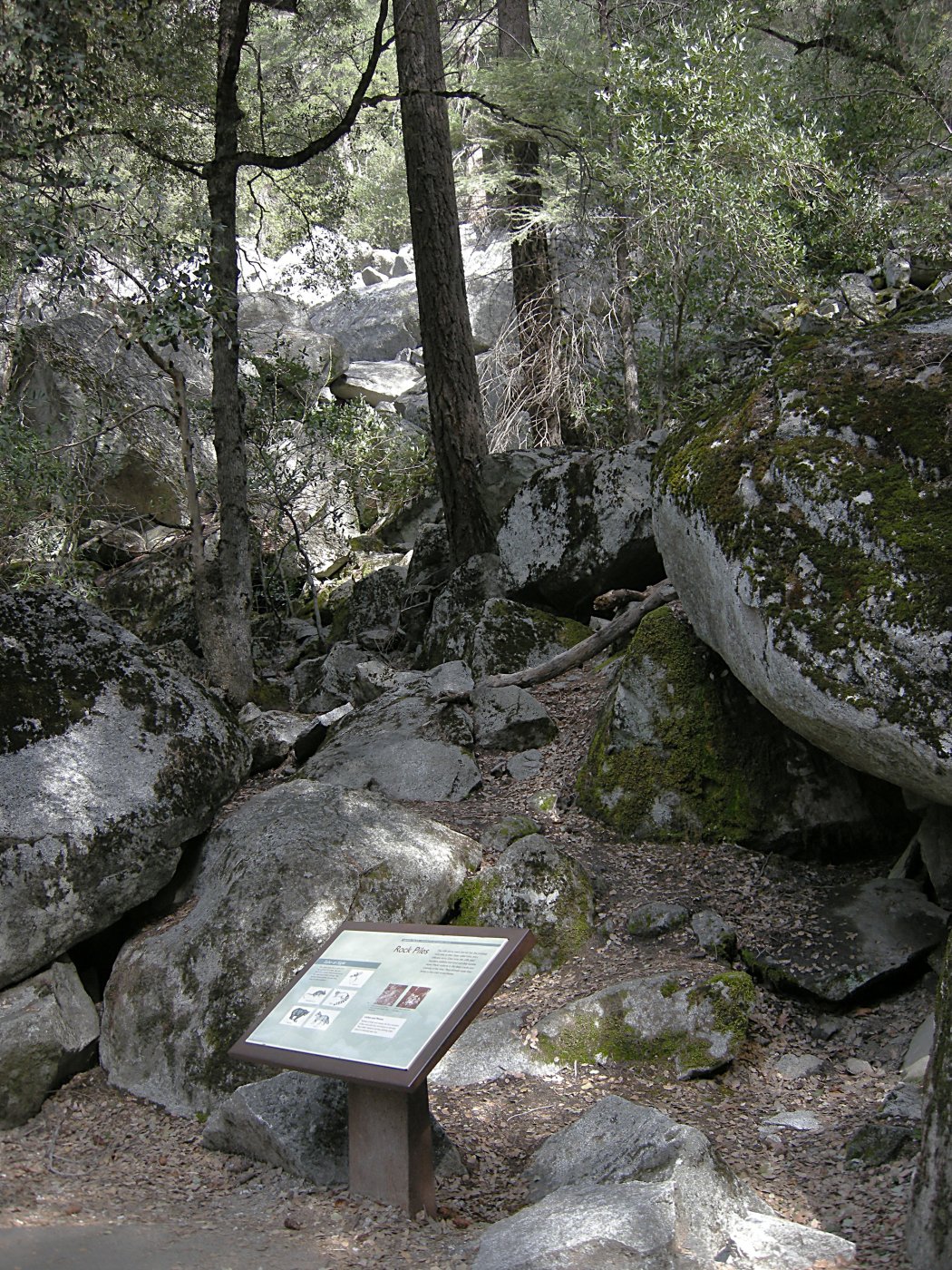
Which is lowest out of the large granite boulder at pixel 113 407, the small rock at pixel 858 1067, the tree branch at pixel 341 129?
the small rock at pixel 858 1067

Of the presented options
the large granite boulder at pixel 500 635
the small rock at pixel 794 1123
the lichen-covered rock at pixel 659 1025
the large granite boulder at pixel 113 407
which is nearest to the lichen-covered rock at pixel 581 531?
the large granite boulder at pixel 500 635

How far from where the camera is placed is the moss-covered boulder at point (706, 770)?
539 cm

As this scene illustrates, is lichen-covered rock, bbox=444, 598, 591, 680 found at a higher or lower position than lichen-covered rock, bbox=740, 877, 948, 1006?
higher

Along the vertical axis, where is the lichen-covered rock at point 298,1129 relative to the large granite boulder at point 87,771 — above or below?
below

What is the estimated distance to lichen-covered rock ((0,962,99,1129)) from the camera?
4.50 m

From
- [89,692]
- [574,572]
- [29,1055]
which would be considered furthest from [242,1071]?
[574,572]

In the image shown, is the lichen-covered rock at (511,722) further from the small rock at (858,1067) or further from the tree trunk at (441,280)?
the small rock at (858,1067)

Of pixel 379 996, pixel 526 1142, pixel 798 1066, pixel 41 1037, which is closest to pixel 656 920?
pixel 798 1066

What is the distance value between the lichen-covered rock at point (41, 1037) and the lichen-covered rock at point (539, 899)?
1.95 m

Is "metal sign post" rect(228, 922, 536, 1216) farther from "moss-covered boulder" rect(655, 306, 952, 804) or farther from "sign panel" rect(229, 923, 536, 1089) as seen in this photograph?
"moss-covered boulder" rect(655, 306, 952, 804)

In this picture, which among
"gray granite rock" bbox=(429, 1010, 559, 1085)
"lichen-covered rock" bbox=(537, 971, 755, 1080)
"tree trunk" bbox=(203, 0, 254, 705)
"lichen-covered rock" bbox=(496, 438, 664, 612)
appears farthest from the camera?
"tree trunk" bbox=(203, 0, 254, 705)

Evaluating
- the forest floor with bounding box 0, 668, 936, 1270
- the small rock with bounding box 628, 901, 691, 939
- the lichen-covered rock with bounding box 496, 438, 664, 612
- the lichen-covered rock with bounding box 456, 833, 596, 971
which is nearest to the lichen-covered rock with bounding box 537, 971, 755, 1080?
the forest floor with bounding box 0, 668, 936, 1270

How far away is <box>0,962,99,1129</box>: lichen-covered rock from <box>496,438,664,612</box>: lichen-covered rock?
5.06 metres

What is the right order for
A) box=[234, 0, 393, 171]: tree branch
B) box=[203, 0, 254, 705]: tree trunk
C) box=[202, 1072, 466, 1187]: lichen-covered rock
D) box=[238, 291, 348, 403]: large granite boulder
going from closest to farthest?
box=[202, 1072, 466, 1187]: lichen-covered rock
box=[203, 0, 254, 705]: tree trunk
box=[234, 0, 393, 171]: tree branch
box=[238, 291, 348, 403]: large granite boulder
